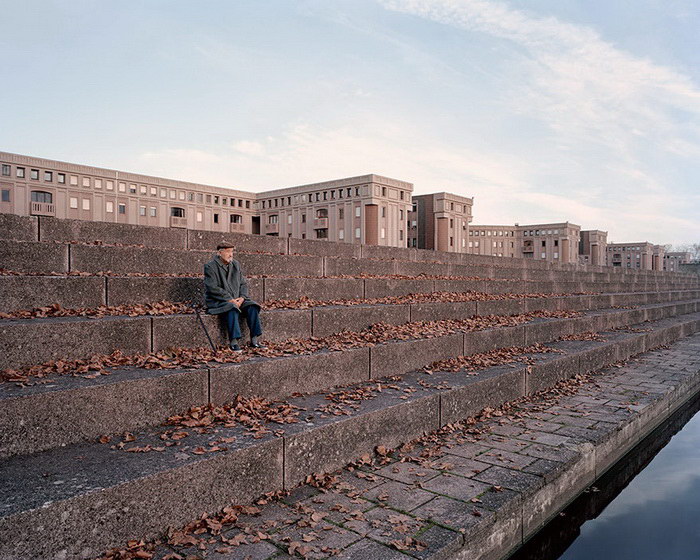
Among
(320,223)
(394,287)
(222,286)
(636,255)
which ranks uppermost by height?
(320,223)

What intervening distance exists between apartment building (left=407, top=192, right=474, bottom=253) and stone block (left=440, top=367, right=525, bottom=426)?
2758 inches

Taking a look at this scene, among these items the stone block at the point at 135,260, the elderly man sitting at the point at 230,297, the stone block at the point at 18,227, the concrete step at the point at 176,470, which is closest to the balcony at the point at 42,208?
the stone block at the point at 18,227

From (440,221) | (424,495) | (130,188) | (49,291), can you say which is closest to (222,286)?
(49,291)

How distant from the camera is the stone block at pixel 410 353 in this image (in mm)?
6441

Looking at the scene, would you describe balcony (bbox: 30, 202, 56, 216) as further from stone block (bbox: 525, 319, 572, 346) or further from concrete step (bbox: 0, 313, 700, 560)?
concrete step (bbox: 0, 313, 700, 560)

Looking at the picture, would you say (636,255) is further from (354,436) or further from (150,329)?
(150,329)

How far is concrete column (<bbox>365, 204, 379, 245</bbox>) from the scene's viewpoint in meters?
64.3

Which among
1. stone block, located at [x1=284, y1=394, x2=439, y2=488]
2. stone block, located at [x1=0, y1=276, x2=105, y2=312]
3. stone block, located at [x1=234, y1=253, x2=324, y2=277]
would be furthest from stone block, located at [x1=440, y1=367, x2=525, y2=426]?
stone block, located at [x1=0, y1=276, x2=105, y2=312]

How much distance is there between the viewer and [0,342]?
4.14m

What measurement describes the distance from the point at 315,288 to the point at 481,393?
3607 mm

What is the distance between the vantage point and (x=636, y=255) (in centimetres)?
11606

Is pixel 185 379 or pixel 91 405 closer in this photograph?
pixel 91 405

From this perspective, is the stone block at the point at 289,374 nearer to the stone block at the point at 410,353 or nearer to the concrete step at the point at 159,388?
the concrete step at the point at 159,388

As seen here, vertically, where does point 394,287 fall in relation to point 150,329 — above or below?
above
